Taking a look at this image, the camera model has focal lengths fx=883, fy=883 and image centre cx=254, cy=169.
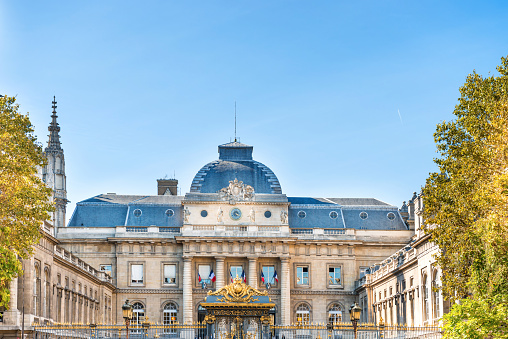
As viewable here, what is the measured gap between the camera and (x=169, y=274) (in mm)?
81188

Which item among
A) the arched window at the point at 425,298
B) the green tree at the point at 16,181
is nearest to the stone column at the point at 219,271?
the arched window at the point at 425,298

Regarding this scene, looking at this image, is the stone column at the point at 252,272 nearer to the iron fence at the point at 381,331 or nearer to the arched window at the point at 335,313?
the arched window at the point at 335,313

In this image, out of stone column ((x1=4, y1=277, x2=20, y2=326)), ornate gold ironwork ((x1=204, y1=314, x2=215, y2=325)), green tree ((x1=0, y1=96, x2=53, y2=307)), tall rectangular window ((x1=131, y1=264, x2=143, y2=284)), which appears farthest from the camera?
tall rectangular window ((x1=131, y1=264, x2=143, y2=284))

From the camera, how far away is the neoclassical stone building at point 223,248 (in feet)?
262

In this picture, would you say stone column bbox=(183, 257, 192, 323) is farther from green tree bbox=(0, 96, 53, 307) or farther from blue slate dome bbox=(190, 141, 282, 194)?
green tree bbox=(0, 96, 53, 307)

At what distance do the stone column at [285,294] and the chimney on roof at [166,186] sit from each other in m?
18.6

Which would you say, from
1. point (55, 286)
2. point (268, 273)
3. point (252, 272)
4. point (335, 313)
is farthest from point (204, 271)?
point (55, 286)

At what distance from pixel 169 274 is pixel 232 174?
10881 mm

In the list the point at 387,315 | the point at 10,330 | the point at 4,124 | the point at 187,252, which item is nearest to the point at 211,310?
the point at 10,330

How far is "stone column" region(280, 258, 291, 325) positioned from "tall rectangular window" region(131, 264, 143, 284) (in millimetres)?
12908

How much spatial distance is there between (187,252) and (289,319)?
35.9ft

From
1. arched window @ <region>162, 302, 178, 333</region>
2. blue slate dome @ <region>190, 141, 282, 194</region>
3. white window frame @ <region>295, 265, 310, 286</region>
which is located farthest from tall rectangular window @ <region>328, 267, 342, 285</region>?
arched window @ <region>162, 302, 178, 333</region>

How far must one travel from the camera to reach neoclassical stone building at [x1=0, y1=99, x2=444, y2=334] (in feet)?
262

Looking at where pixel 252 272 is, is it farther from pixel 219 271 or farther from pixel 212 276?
pixel 212 276
